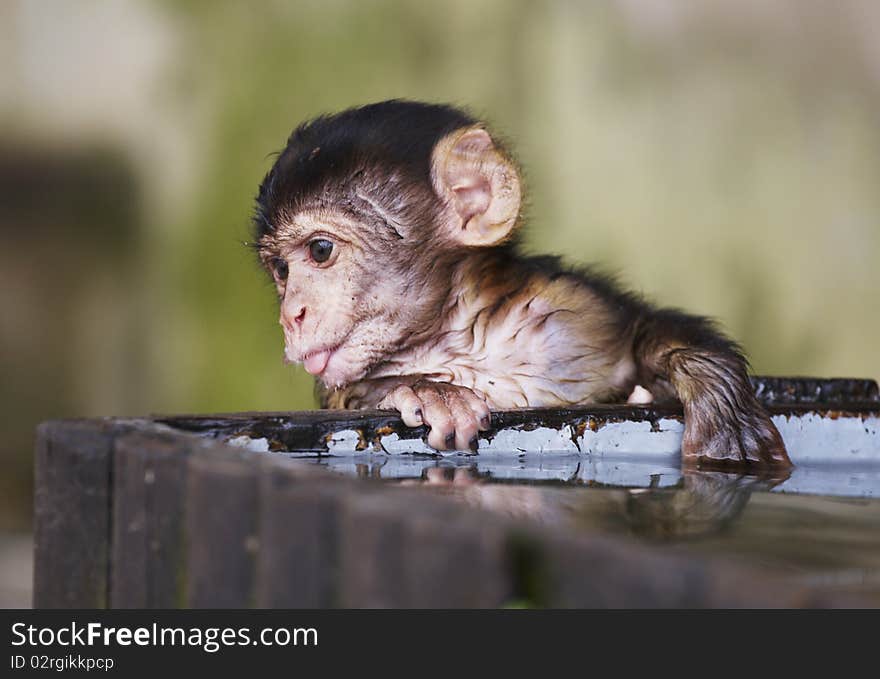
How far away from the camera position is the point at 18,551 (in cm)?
548

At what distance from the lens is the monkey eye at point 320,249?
103 inches

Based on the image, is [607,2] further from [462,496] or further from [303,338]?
[462,496]

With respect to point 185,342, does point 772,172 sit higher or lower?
higher

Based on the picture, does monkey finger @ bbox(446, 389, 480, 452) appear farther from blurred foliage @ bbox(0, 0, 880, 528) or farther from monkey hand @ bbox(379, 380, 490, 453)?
blurred foliage @ bbox(0, 0, 880, 528)

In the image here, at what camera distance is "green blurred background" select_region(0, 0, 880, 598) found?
5723 mm

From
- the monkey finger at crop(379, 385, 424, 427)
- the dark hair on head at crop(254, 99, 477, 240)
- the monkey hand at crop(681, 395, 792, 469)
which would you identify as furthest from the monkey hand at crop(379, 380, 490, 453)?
the dark hair on head at crop(254, 99, 477, 240)

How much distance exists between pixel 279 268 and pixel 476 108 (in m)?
3.12

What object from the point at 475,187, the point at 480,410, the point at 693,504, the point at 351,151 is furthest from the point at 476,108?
the point at 693,504

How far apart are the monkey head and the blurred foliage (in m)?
3.08

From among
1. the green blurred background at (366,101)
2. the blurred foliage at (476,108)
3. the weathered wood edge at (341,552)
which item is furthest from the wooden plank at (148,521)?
the blurred foliage at (476,108)

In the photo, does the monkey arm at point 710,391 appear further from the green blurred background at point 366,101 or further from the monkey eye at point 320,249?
the green blurred background at point 366,101

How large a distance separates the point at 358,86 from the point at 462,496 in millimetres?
4624

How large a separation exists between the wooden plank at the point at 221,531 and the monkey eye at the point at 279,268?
1.64 meters

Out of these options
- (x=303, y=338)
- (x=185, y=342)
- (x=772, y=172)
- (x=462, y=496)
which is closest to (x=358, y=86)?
(x=185, y=342)
